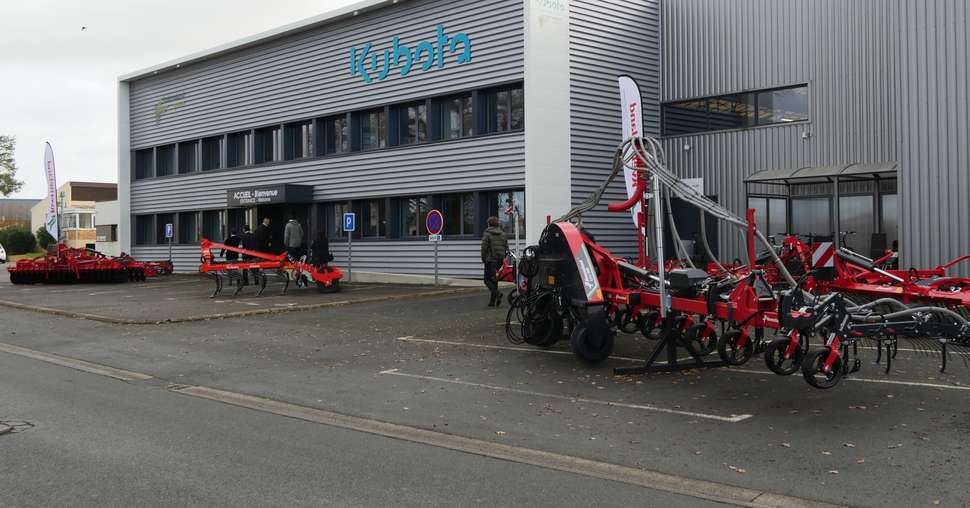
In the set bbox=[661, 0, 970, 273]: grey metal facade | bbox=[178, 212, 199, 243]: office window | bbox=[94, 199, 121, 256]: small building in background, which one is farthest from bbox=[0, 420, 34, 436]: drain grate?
bbox=[94, 199, 121, 256]: small building in background

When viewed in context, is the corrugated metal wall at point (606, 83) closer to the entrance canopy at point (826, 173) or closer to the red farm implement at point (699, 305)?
the entrance canopy at point (826, 173)

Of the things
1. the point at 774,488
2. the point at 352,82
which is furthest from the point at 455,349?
the point at 352,82

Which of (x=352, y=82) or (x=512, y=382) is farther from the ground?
(x=352, y=82)

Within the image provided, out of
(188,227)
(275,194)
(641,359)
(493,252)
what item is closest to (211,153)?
(188,227)

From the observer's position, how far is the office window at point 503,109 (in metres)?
25.0

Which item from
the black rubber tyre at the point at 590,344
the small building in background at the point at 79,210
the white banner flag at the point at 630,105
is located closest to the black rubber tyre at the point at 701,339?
the black rubber tyre at the point at 590,344

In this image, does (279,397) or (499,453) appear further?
(279,397)

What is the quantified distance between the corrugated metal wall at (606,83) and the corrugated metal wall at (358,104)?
188 centimetres

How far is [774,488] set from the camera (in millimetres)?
5680

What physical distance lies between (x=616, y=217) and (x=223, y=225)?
17.4m

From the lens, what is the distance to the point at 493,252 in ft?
60.6

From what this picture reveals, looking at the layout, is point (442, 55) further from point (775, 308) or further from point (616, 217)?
point (775, 308)

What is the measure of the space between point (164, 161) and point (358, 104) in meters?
14.5

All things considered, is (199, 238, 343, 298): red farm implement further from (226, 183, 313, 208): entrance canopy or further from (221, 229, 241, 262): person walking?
(226, 183, 313, 208): entrance canopy
